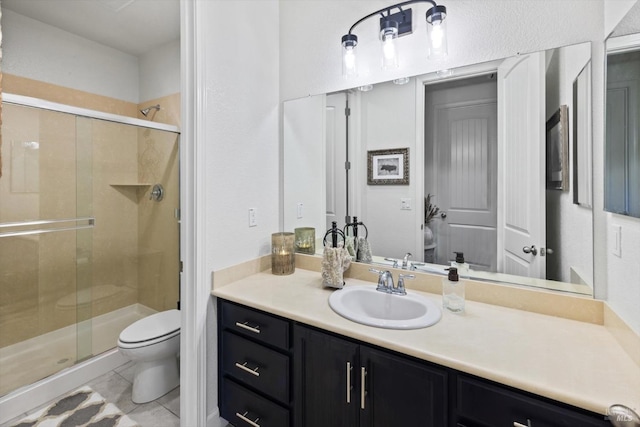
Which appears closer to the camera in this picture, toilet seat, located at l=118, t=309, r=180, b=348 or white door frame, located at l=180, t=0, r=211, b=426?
white door frame, located at l=180, t=0, r=211, b=426

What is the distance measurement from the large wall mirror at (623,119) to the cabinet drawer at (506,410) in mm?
578

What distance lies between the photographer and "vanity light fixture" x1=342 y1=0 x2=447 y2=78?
134cm

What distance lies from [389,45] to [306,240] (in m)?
1.20

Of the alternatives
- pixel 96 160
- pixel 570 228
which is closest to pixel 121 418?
pixel 96 160

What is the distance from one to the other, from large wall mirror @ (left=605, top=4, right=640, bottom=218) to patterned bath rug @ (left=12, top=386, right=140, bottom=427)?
2404 mm

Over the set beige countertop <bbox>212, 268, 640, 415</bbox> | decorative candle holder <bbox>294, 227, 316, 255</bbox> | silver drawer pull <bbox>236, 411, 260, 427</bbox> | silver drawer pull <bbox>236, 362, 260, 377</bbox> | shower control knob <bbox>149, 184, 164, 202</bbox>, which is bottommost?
silver drawer pull <bbox>236, 411, 260, 427</bbox>

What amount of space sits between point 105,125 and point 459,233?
284 cm

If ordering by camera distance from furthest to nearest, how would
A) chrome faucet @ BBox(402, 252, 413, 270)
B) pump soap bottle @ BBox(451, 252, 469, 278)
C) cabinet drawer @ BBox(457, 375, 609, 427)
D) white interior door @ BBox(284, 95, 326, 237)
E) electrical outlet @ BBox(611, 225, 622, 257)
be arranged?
1. white interior door @ BBox(284, 95, 326, 237)
2. chrome faucet @ BBox(402, 252, 413, 270)
3. pump soap bottle @ BBox(451, 252, 469, 278)
4. electrical outlet @ BBox(611, 225, 622, 257)
5. cabinet drawer @ BBox(457, 375, 609, 427)

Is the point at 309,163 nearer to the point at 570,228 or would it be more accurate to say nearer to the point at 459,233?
the point at 459,233

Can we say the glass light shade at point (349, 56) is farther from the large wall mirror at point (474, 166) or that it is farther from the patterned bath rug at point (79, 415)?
the patterned bath rug at point (79, 415)

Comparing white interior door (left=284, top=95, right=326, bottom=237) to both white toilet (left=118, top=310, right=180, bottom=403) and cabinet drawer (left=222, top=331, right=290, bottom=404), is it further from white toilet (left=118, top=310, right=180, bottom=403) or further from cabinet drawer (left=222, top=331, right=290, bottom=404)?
white toilet (left=118, top=310, right=180, bottom=403)

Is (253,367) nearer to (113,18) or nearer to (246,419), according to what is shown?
(246,419)

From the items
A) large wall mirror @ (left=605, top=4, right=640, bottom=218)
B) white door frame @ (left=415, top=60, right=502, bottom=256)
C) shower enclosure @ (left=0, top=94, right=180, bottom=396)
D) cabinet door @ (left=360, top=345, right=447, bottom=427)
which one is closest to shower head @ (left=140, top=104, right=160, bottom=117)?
shower enclosure @ (left=0, top=94, right=180, bottom=396)

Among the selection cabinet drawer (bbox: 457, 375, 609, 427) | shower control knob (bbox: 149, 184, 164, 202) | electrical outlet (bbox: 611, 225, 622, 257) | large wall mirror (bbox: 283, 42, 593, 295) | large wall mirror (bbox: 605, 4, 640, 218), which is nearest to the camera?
cabinet drawer (bbox: 457, 375, 609, 427)
